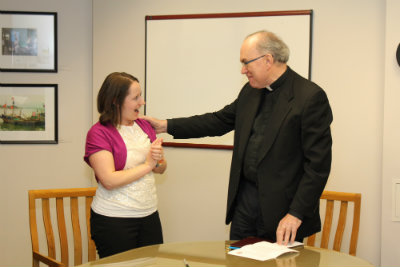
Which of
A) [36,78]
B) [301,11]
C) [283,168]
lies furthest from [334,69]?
[36,78]

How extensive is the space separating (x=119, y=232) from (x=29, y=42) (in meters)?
2.08

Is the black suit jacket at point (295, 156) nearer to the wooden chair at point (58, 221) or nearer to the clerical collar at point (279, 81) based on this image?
the clerical collar at point (279, 81)

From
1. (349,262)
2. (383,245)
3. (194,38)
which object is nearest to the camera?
(349,262)

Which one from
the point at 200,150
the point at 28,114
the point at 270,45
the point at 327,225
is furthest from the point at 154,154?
the point at 28,114

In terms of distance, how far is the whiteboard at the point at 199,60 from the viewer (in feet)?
11.2

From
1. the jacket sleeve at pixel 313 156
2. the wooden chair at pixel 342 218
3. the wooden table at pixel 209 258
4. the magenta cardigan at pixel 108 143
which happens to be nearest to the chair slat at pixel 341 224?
the wooden chair at pixel 342 218

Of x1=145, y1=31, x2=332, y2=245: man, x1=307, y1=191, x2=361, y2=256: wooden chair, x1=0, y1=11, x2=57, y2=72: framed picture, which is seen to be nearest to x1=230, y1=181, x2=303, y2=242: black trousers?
x1=145, y1=31, x2=332, y2=245: man

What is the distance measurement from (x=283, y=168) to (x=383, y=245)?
1.31m

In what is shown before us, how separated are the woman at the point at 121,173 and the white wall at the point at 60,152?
144 cm

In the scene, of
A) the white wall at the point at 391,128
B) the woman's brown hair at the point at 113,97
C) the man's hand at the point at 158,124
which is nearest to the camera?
the woman's brown hair at the point at 113,97

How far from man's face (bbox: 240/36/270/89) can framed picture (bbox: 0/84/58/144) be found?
1957mm

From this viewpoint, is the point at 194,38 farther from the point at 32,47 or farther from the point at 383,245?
the point at 383,245

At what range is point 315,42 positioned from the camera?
10.7ft

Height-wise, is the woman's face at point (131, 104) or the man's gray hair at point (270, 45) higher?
the man's gray hair at point (270, 45)
